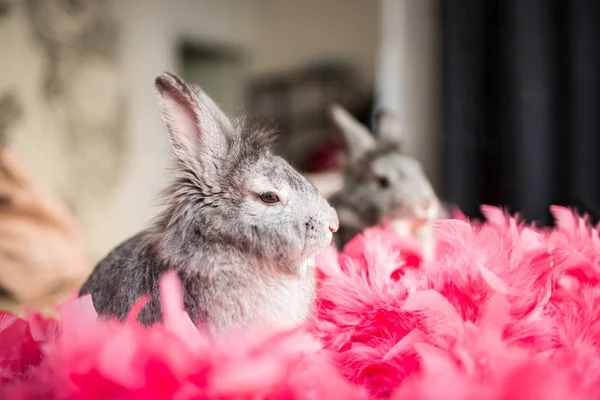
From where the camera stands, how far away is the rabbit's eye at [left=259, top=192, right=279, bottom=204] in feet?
2.00

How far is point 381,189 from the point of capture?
55.0 inches

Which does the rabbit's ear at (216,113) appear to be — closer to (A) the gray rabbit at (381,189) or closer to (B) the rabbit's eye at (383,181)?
Result: (A) the gray rabbit at (381,189)

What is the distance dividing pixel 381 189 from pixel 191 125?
2.85 ft

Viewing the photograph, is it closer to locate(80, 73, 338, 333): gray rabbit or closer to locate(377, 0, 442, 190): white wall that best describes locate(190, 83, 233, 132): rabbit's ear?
locate(80, 73, 338, 333): gray rabbit

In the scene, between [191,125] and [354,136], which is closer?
[191,125]

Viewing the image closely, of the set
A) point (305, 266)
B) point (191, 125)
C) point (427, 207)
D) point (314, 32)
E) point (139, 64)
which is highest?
point (314, 32)

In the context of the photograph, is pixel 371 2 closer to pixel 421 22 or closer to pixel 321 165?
pixel 421 22

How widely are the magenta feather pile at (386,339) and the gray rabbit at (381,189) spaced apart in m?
0.48

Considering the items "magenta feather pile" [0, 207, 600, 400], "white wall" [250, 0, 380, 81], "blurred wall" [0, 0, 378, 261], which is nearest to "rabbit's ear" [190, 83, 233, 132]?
"blurred wall" [0, 0, 378, 261]

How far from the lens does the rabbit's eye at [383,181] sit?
1.39 m

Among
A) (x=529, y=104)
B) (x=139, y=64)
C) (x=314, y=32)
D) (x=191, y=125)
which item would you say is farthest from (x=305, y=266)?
(x=314, y=32)

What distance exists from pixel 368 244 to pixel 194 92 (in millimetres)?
338

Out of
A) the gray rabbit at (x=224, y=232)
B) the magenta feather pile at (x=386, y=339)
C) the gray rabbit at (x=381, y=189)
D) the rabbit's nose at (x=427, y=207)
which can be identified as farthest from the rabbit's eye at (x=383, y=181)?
the gray rabbit at (x=224, y=232)

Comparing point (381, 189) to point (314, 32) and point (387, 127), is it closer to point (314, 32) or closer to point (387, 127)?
point (387, 127)
